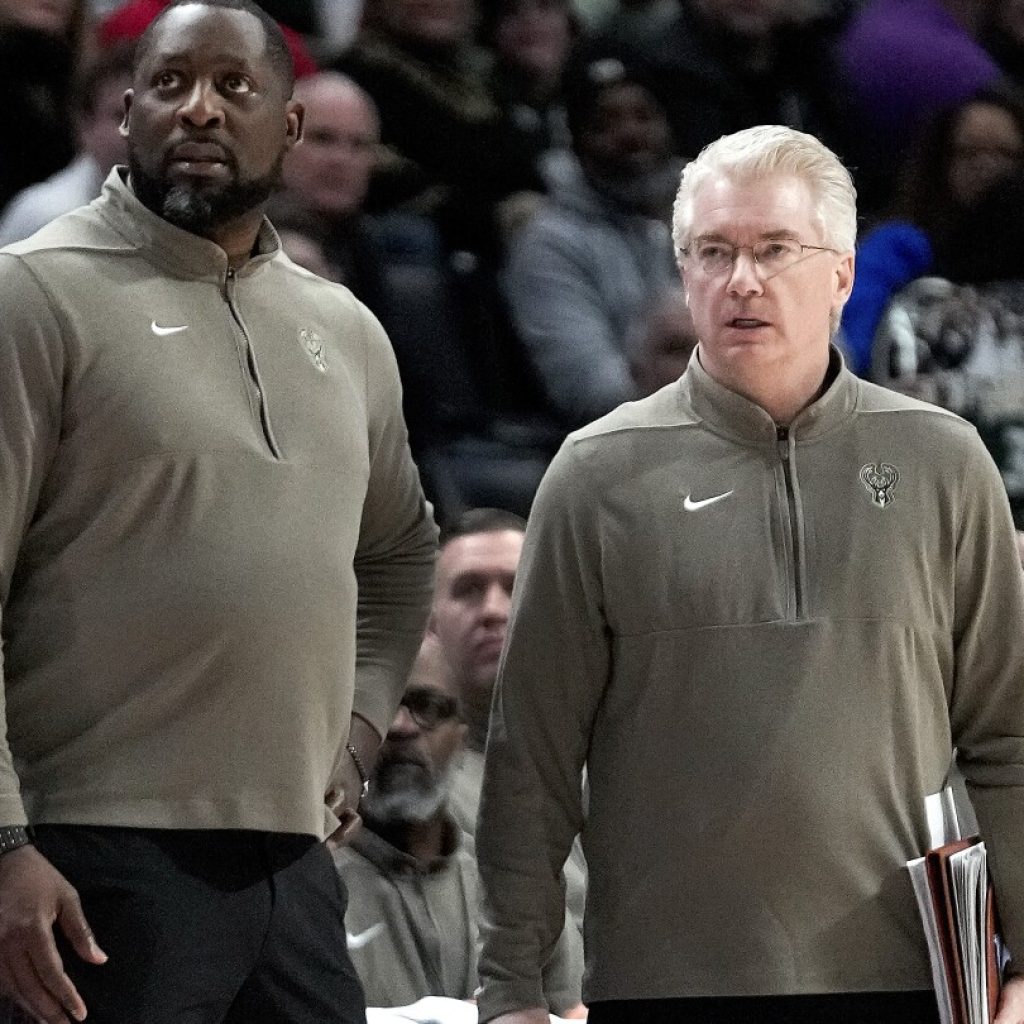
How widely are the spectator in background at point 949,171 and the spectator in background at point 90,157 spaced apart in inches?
82.2

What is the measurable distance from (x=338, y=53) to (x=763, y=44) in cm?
143

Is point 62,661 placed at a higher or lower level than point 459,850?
higher

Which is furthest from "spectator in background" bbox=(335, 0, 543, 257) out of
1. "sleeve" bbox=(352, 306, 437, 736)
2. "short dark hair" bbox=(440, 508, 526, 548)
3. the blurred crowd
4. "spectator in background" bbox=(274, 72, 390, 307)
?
"sleeve" bbox=(352, 306, 437, 736)

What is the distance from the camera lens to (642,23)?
6.06 metres

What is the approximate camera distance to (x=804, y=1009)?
2547mm

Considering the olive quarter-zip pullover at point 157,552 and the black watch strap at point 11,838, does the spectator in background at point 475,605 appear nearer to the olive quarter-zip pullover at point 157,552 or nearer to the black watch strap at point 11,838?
the olive quarter-zip pullover at point 157,552

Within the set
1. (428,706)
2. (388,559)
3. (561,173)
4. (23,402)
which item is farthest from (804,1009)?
(561,173)

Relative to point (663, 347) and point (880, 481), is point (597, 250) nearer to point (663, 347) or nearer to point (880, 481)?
point (663, 347)

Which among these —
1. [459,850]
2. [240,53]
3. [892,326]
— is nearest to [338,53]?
[892,326]

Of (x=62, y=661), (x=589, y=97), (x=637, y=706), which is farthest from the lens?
(x=589, y=97)

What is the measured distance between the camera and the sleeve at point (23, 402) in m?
2.46

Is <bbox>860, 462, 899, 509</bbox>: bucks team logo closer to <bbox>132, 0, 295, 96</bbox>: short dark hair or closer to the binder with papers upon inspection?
the binder with papers

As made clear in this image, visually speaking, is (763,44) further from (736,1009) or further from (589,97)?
(736,1009)

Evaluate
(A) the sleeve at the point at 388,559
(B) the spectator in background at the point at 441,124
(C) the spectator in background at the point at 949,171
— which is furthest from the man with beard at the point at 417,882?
(C) the spectator in background at the point at 949,171
